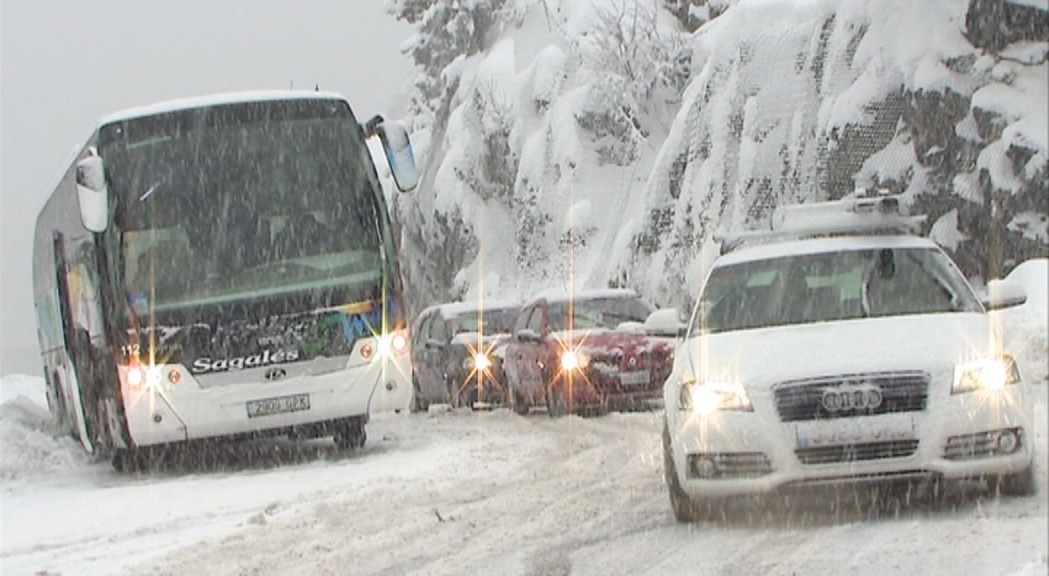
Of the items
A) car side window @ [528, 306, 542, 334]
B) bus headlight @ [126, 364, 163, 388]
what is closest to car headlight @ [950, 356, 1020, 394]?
bus headlight @ [126, 364, 163, 388]

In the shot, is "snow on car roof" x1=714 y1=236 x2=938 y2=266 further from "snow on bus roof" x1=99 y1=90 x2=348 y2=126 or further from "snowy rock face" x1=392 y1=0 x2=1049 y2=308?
"snow on bus roof" x1=99 y1=90 x2=348 y2=126

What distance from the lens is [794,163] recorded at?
24.8 metres

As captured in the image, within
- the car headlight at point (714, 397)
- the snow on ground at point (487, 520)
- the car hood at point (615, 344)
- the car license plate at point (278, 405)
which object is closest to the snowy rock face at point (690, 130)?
the snow on ground at point (487, 520)

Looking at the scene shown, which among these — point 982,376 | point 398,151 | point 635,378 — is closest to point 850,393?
point 982,376

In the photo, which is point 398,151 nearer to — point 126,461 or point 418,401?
point 126,461

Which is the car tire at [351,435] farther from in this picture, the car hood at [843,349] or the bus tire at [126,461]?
the car hood at [843,349]

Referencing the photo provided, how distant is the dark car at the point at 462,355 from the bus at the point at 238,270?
6.43 m

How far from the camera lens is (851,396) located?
23.9 feet

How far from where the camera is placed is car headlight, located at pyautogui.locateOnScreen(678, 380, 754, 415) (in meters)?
7.50

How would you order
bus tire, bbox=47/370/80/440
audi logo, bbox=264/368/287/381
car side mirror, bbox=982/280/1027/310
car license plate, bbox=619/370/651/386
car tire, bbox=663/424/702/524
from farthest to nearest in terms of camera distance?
Answer: bus tire, bbox=47/370/80/440
car license plate, bbox=619/370/651/386
audi logo, bbox=264/368/287/381
car side mirror, bbox=982/280/1027/310
car tire, bbox=663/424/702/524

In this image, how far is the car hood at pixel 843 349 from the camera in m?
7.33

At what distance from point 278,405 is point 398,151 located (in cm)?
255

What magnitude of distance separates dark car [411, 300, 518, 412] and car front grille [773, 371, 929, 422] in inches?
490

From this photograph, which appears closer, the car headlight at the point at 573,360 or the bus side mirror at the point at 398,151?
the bus side mirror at the point at 398,151
